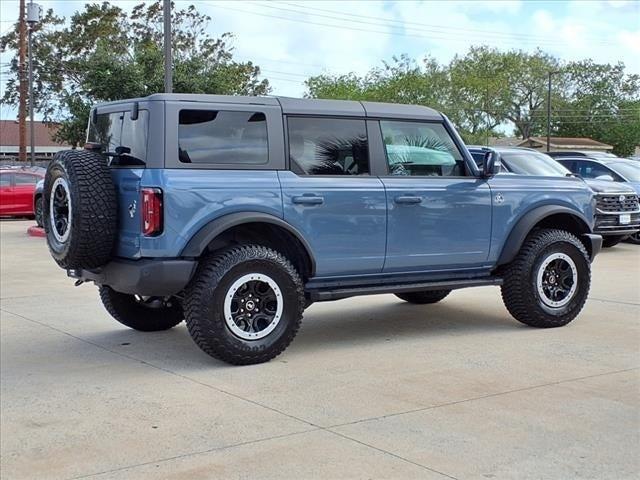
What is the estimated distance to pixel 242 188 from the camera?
6.49 m

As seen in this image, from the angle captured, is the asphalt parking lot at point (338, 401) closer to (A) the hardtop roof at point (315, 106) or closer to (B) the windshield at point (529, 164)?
(A) the hardtop roof at point (315, 106)

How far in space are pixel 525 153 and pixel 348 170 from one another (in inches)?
296

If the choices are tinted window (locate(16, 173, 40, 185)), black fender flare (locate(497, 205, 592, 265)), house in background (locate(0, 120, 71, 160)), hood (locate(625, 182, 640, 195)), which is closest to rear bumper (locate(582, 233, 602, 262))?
black fender flare (locate(497, 205, 592, 265))

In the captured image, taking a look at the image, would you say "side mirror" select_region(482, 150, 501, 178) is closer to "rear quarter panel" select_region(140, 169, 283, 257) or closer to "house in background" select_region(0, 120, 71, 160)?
"rear quarter panel" select_region(140, 169, 283, 257)

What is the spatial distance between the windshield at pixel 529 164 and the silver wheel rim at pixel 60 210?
8238 millimetres

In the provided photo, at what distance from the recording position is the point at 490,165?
765cm

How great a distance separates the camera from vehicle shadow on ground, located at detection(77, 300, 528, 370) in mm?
7152

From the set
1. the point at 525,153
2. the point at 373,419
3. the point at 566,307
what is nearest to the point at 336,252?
the point at 373,419

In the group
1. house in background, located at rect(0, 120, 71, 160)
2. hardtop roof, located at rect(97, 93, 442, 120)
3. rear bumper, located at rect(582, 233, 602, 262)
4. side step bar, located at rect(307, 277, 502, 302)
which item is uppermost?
house in background, located at rect(0, 120, 71, 160)

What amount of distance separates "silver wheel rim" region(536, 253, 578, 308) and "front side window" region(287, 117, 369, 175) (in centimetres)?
206

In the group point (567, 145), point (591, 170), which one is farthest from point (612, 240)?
point (567, 145)

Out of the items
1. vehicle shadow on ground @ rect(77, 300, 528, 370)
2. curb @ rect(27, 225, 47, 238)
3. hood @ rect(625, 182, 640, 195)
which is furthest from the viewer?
curb @ rect(27, 225, 47, 238)

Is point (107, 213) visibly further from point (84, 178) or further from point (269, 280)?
point (269, 280)

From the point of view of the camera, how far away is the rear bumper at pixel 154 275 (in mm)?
6180
